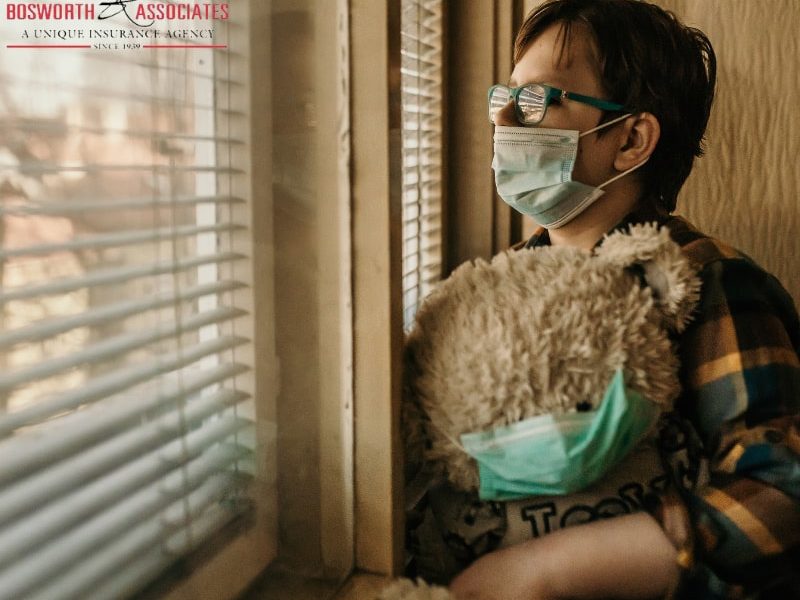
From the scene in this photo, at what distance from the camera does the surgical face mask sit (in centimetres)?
117

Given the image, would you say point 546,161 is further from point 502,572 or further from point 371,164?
point 502,572

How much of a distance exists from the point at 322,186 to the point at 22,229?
14.2 inches

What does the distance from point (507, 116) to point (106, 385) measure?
78 cm

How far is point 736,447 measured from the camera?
2.94 feet

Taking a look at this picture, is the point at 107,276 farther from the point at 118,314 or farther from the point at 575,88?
the point at 575,88

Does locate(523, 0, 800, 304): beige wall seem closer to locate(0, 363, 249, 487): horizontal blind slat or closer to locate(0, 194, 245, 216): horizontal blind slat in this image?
locate(0, 194, 245, 216): horizontal blind slat

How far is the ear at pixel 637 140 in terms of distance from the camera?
1.22 metres

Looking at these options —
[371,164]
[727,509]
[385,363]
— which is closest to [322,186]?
[371,164]

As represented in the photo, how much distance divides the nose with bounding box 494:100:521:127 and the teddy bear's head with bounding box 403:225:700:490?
1.14ft

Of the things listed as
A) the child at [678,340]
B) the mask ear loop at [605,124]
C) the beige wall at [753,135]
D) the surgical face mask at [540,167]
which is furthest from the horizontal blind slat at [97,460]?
the beige wall at [753,135]

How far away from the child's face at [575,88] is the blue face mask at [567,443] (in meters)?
0.52

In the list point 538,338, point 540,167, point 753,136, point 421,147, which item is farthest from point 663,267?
point 753,136

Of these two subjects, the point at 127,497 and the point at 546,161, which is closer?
the point at 127,497

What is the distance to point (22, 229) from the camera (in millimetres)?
555
